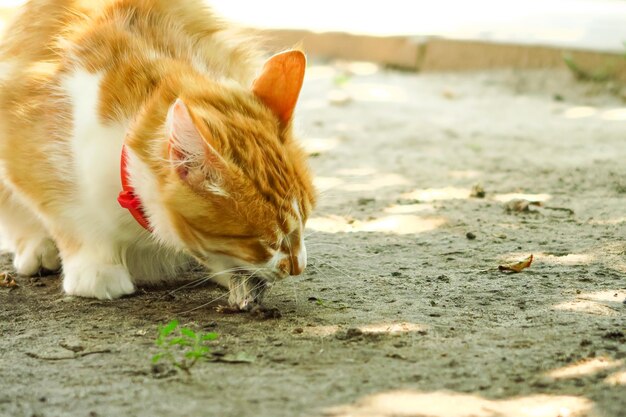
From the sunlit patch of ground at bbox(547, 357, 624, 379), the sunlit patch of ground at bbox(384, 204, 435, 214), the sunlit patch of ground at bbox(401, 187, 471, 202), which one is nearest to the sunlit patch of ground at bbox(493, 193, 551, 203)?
the sunlit patch of ground at bbox(401, 187, 471, 202)

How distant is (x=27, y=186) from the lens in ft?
10.8

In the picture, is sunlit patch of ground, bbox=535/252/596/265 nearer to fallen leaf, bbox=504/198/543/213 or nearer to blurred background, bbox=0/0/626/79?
fallen leaf, bbox=504/198/543/213

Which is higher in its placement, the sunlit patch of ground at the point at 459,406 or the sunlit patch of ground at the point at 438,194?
the sunlit patch of ground at the point at 459,406

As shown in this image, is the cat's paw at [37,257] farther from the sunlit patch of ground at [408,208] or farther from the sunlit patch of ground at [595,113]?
the sunlit patch of ground at [595,113]

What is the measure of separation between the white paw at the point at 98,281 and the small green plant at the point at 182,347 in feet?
1.67

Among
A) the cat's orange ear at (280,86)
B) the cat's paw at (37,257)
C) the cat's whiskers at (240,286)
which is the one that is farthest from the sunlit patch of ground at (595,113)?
the cat's paw at (37,257)

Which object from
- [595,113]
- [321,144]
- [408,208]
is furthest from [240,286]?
[595,113]

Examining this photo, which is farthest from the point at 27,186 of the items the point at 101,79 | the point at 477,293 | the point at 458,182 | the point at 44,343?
the point at 458,182

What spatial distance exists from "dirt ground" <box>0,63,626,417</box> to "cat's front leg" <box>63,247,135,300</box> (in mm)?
53

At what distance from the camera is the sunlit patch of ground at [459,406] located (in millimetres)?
2213

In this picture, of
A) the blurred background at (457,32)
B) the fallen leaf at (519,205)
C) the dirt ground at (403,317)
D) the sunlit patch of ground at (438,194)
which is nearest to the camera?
the dirt ground at (403,317)

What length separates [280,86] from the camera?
301cm

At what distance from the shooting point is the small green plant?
2.57 metres

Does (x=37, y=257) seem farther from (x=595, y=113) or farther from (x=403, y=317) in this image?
(x=595, y=113)
